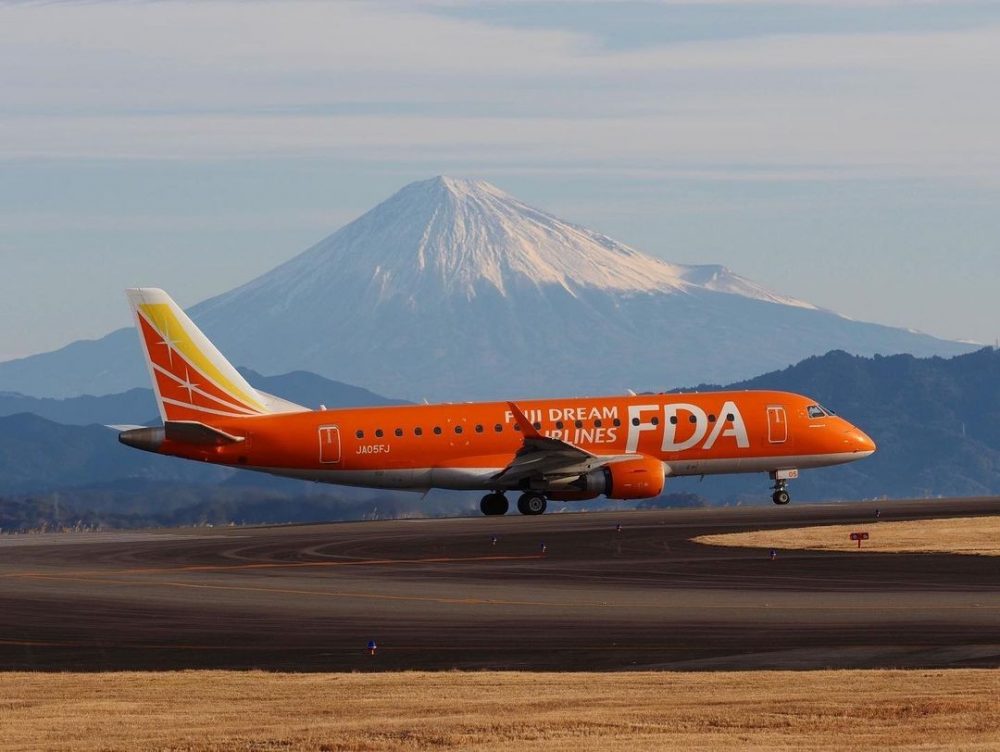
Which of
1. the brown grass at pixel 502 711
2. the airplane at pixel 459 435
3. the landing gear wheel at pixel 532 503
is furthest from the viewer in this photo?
the landing gear wheel at pixel 532 503

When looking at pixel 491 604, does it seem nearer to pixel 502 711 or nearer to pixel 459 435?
pixel 502 711

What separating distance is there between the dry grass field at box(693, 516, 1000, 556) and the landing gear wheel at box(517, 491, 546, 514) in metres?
13.4

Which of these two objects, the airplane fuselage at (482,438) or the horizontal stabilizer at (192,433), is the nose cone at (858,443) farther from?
the horizontal stabilizer at (192,433)

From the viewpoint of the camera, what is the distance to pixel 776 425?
66.9 m

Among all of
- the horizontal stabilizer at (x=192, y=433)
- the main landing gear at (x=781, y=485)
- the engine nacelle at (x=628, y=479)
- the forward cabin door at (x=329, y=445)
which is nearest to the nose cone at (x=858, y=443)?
the main landing gear at (x=781, y=485)

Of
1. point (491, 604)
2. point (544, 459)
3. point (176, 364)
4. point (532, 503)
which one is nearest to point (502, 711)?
point (491, 604)

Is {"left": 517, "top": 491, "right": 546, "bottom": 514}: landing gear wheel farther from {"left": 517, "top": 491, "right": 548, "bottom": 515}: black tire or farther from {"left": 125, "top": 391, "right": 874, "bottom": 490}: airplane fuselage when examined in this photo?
{"left": 125, "top": 391, "right": 874, "bottom": 490}: airplane fuselage

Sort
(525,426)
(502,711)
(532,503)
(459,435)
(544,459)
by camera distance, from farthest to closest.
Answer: (532,503)
(459,435)
(544,459)
(525,426)
(502,711)

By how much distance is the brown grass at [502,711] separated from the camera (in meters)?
21.6

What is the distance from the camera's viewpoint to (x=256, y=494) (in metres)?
122

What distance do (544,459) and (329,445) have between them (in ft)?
23.3

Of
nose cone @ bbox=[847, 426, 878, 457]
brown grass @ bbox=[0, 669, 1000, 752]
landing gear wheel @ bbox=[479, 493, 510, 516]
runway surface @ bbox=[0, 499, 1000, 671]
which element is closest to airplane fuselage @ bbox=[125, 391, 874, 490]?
landing gear wheel @ bbox=[479, 493, 510, 516]

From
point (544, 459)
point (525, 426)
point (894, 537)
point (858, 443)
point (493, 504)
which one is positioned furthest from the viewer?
point (858, 443)

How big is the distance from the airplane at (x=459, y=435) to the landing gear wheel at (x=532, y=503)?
0.05 meters
